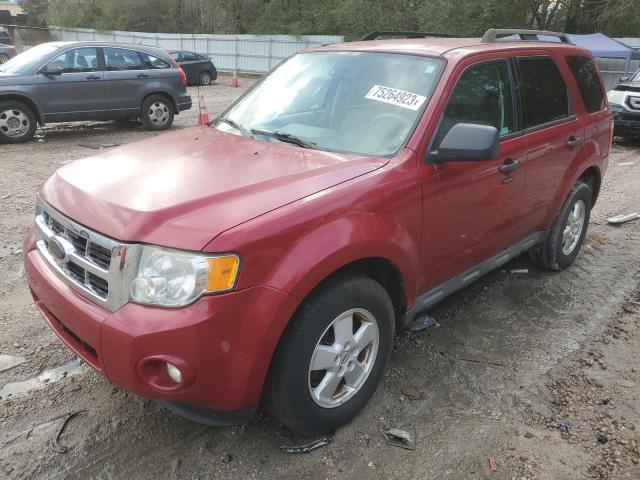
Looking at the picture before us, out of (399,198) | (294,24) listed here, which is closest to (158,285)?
(399,198)

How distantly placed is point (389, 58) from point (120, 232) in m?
1.99

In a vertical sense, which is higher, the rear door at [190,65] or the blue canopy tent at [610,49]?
the blue canopy tent at [610,49]

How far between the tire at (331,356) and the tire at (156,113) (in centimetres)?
958

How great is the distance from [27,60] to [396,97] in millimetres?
9014

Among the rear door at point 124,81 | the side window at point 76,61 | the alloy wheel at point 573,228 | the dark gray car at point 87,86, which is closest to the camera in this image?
the alloy wheel at point 573,228

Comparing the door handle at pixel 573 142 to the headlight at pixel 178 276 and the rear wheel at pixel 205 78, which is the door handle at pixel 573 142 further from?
the rear wheel at pixel 205 78

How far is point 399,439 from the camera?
106 inches

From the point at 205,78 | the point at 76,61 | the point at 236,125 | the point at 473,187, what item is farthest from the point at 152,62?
the point at 205,78

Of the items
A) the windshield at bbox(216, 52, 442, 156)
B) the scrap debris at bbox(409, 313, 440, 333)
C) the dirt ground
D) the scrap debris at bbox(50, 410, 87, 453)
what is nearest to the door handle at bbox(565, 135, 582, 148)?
the dirt ground

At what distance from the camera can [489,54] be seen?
11.1ft

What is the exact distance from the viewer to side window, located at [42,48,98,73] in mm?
9680

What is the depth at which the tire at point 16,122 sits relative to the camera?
9141mm

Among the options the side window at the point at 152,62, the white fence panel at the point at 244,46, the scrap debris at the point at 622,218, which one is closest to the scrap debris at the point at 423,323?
the scrap debris at the point at 622,218

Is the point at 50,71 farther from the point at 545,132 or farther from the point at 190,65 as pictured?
the point at 190,65
